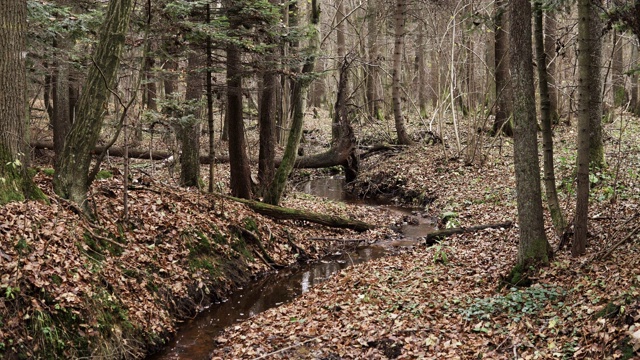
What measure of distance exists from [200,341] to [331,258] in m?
5.08

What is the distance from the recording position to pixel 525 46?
23.6 feet

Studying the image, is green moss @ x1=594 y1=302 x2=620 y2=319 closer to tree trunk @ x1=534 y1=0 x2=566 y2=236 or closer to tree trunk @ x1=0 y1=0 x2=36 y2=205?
tree trunk @ x1=534 y1=0 x2=566 y2=236

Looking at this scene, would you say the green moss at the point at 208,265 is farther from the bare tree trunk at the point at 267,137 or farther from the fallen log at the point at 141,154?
the fallen log at the point at 141,154

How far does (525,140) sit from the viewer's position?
7.37 m

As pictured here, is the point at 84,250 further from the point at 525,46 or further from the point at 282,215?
the point at 525,46

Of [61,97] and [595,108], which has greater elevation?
[61,97]

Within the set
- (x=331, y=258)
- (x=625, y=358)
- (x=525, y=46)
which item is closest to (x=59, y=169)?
(x=331, y=258)

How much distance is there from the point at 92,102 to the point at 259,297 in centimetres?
463

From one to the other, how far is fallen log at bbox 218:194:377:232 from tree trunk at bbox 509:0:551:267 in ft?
22.3

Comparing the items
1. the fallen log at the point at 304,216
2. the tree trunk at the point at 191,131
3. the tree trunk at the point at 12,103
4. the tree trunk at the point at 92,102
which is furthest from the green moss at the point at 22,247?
the fallen log at the point at 304,216

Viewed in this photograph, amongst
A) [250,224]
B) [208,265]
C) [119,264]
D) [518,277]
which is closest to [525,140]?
[518,277]

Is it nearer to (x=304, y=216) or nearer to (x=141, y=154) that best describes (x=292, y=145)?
(x=304, y=216)

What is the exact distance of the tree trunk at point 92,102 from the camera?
891 centimetres

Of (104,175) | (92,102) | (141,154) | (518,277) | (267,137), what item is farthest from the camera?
(141,154)
